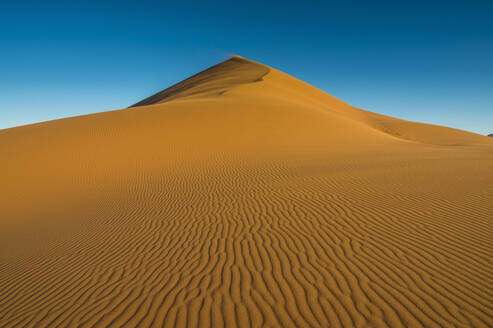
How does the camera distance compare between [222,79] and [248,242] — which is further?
[222,79]

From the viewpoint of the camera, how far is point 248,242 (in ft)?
17.0

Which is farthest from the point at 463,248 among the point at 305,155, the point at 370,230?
the point at 305,155

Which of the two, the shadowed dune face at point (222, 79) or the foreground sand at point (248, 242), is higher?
the shadowed dune face at point (222, 79)

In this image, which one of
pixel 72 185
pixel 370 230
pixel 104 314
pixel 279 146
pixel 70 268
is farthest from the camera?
pixel 279 146

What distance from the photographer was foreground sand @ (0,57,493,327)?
11.2 ft

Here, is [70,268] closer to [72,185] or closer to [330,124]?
[72,185]

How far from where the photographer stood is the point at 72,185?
36.1 ft

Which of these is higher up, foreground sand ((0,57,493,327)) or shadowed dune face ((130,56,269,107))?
shadowed dune face ((130,56,269,107))

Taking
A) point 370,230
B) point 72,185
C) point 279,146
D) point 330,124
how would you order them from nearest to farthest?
point 370,230
point 72,185
point 279,146
point 330,124

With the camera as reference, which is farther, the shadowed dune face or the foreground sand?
the shadowed dune face

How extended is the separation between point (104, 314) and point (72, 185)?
9183 mm

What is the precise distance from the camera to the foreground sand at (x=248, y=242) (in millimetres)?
3428

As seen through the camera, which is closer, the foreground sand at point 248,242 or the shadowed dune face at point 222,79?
the foreground sand at point 248,242

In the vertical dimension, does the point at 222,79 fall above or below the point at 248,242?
above
